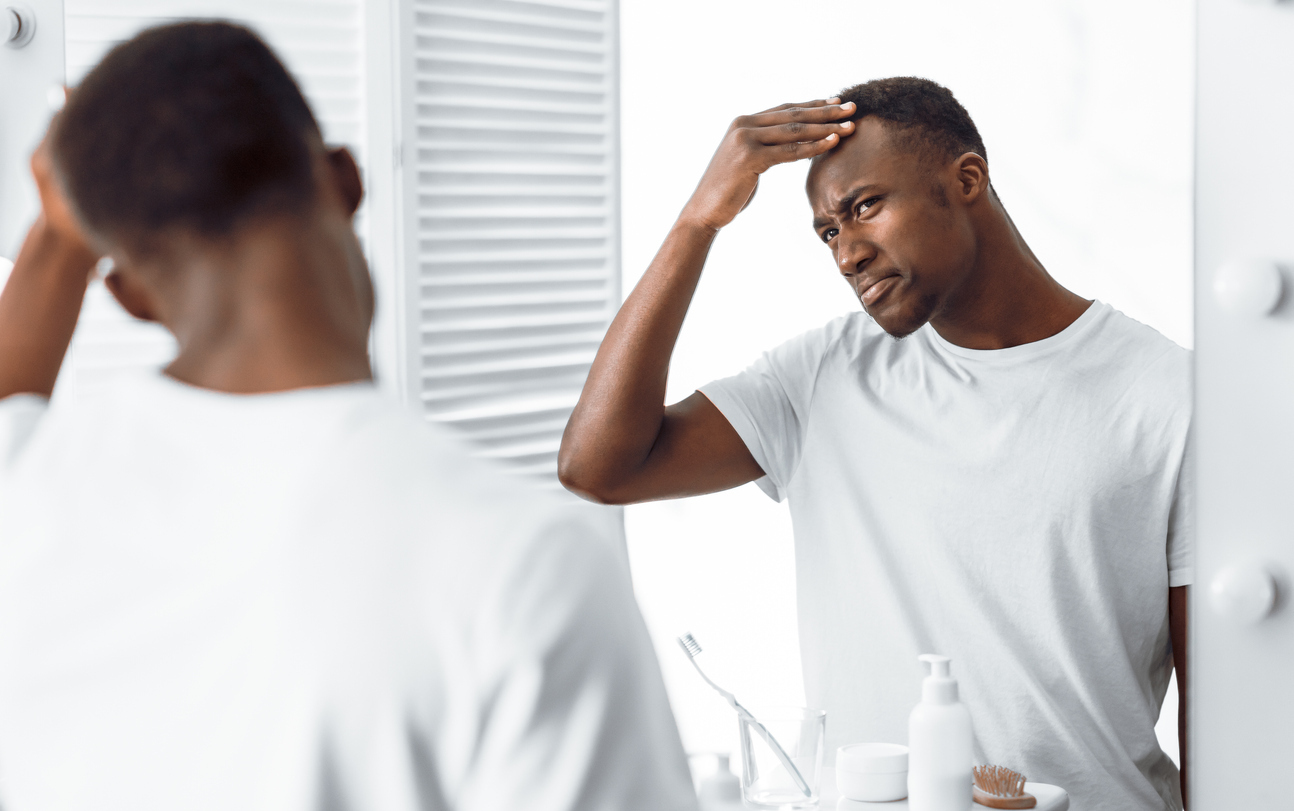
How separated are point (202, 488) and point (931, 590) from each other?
0.74 metres

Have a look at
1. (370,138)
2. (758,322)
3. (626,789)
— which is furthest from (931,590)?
(370,138)

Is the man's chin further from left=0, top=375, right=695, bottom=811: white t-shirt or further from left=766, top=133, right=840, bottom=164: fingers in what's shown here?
left=0, top=375, right=695, bottom=811: white t-shirt

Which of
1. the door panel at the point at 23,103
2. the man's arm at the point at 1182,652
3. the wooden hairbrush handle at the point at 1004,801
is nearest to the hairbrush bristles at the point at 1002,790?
the wooden hairbrush handle at the point at 1004,801

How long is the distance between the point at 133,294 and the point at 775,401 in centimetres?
78

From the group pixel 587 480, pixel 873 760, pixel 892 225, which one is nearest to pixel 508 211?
pixel 587 480

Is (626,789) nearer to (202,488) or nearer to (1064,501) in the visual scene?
(202,488)

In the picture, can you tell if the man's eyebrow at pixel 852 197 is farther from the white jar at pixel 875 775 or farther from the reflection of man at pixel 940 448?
the white jar at pixel 875 775

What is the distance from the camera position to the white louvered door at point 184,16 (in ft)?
3.80

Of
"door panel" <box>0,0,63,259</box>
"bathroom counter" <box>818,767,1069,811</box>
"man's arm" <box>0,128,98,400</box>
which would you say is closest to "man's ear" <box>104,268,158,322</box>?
"man's arm" <box>0,128,98,400</box>

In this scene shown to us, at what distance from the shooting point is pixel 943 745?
807 mm

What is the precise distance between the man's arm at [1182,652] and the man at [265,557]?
21.9 inches

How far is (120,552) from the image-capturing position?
37 centimetres

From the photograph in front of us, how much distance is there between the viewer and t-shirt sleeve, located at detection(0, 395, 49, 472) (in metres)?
0.43

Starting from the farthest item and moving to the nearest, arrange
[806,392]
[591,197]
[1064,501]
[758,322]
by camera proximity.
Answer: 1. [591,197]
2. [758,322]
3. [806,392]
4. [1064,501]
